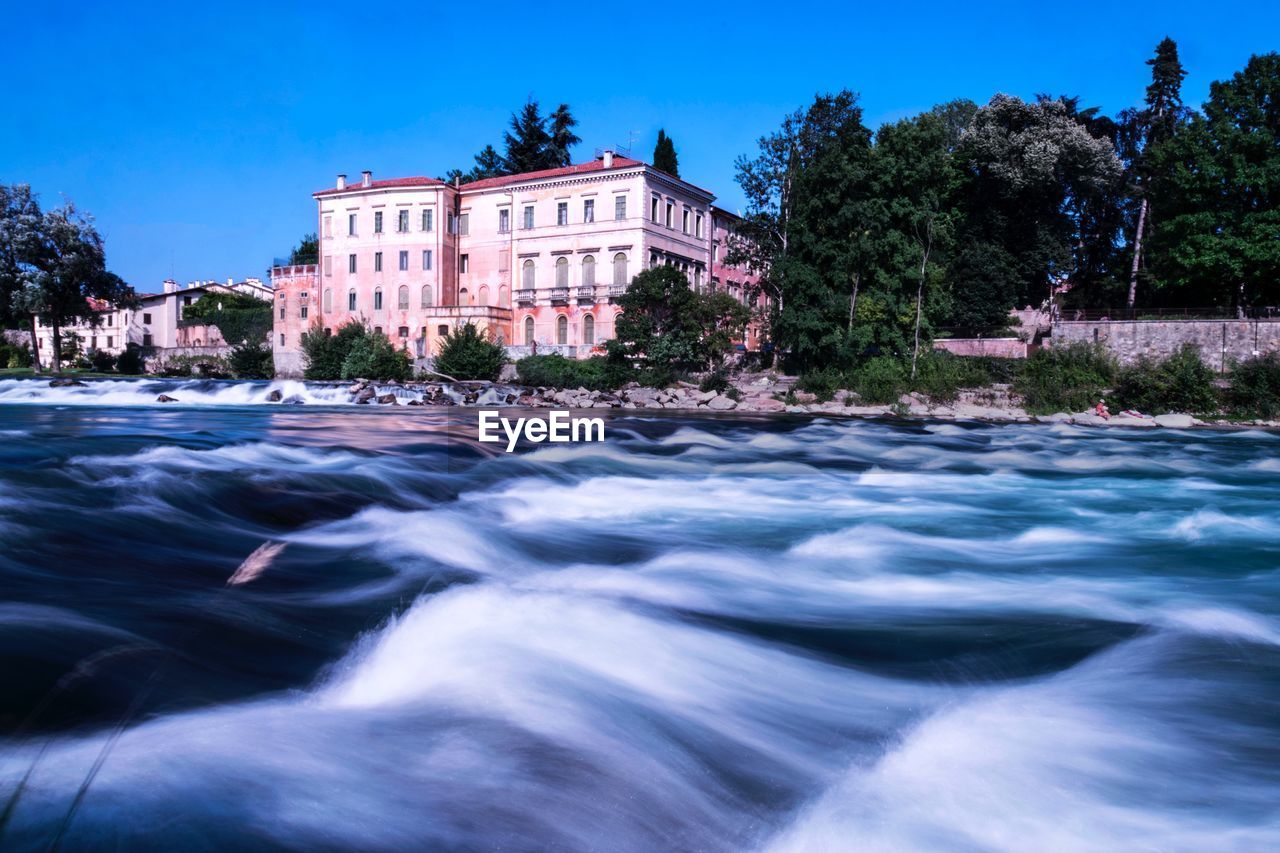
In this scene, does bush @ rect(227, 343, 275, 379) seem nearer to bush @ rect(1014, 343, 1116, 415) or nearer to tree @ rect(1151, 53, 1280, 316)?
bush @ rect(1014, 343, 1116, 415)

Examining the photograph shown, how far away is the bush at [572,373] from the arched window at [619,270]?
9.46 meters

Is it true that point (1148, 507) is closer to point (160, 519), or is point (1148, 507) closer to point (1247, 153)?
point (160, 519)

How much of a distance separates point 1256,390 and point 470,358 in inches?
1189

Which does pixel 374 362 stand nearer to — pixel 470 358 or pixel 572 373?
pixel 470 358

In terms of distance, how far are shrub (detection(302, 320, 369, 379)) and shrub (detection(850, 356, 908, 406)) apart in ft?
79.0

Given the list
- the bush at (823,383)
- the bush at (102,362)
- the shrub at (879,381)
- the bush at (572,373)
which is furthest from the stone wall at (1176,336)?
the bush at (102,362)

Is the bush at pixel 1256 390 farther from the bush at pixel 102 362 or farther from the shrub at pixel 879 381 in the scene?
the bush at pixel 102 362

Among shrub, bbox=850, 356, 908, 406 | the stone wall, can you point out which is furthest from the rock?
shrub, bbox=850, 356, 908, 406

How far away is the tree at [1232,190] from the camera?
110 ft

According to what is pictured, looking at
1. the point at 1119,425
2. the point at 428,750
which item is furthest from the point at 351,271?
the point at 428,750

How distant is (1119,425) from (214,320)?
2578 inches

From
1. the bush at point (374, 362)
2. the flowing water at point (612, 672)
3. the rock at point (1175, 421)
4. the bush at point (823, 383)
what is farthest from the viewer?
the bush at point (374, 362)

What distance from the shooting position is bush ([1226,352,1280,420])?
27453 millimetres

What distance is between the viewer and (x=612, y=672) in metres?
3.83
